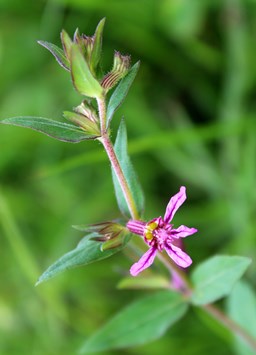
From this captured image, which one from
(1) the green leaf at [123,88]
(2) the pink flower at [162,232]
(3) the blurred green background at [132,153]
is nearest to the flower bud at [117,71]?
(1) the green leaf at [123,88]

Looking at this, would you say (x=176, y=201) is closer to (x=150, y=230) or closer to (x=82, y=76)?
(x=150, y=230)

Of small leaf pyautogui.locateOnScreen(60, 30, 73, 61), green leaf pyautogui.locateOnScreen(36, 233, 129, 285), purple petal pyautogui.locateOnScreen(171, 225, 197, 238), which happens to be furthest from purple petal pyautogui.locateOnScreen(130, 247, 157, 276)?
small leaf pyautogui.locateOnScreen(60, 30, 73, 61)

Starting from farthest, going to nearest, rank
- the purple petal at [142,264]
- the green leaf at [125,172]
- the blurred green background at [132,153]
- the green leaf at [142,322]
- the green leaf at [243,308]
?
the blurred green background at [132,153]
the green leaf at [243,308]
the green leaf at [142,322]
the green leaf at [125,172]
the purple petal at [142,264]

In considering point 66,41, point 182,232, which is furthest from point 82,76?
point 182,232

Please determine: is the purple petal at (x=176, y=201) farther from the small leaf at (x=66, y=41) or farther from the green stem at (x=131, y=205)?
the small leaf at (x=66, y=41)

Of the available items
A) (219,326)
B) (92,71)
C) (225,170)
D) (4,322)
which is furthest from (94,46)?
(4,322)

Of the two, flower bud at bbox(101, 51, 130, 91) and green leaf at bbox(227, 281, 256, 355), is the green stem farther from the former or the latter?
green leaf at bbox(227, 281, 256, 355)
